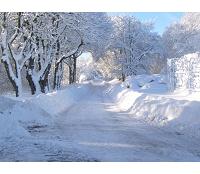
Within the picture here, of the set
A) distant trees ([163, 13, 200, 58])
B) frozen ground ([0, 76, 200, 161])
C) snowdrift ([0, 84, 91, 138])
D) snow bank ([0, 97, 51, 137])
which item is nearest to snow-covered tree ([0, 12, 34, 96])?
frozen ground ([0, 76, 200, 161])

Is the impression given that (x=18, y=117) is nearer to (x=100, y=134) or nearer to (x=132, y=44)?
(x=100, y=134)

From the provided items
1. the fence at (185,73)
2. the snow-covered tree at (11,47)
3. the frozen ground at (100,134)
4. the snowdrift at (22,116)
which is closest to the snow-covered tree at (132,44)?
the fence at (185,73)

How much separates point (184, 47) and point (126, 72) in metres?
10.8

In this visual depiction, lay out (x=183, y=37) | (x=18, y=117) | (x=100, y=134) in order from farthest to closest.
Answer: (x=183, y=37)
(x=18, y=117)
(x=100, y=134)

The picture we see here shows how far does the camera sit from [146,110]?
21250 millimetres

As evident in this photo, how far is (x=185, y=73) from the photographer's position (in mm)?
39375

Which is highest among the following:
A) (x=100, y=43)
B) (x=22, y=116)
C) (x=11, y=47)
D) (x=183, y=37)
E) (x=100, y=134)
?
(x=183, y=37)

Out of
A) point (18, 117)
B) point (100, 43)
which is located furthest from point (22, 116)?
point (100, 43)

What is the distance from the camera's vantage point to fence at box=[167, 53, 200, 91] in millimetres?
36500

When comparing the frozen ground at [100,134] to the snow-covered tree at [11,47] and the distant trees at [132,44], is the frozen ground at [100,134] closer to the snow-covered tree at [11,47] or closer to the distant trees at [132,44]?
the snow-covered tree at [11,47]

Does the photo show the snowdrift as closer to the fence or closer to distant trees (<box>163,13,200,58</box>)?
the fence

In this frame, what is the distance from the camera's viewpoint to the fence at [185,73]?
36.5 metres
